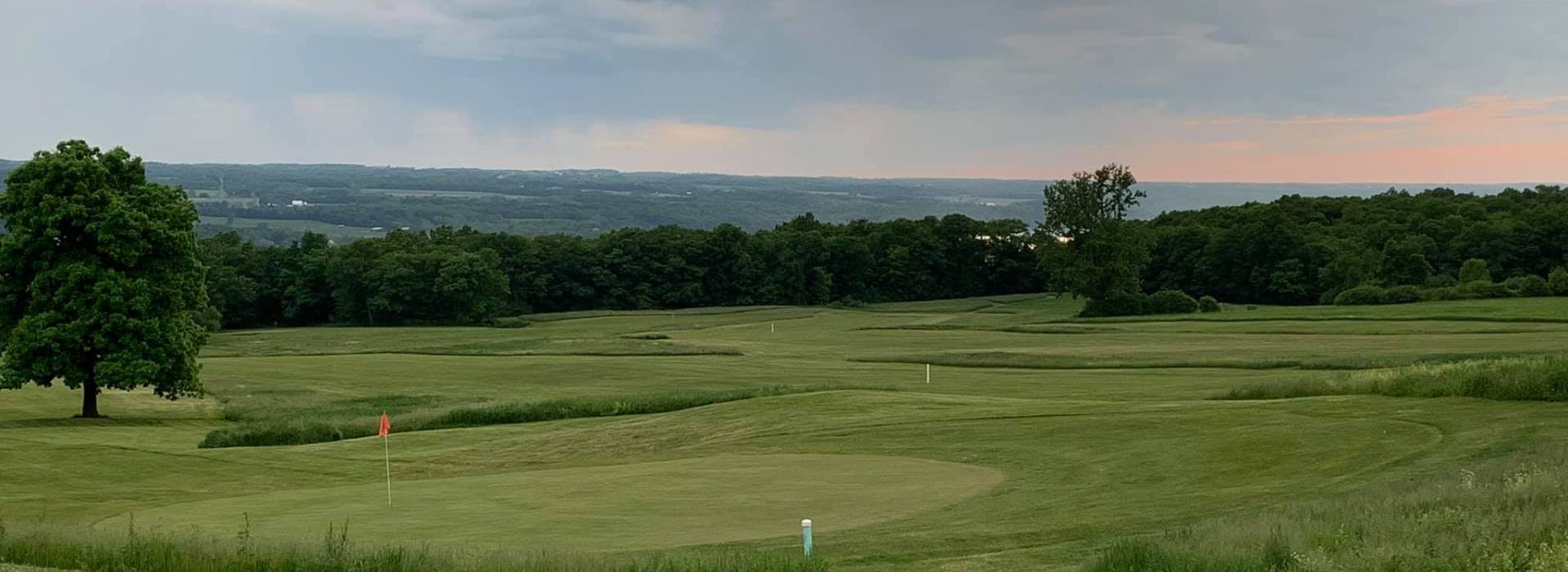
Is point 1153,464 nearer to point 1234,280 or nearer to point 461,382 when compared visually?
point 461,382

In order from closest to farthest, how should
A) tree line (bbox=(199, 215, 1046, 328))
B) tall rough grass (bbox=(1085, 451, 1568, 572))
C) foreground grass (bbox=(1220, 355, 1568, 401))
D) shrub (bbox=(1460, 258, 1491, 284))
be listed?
tall rough grass (bbox=(1085, 451, 1568, 572))
foreground grass (bbox=(1220, 355, 1568, 401))
shrub (bbox=(1460, 258, 1491, 284))
tree line (bbox=(199, 215, 1046, 328))

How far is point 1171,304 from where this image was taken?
89.3 metres

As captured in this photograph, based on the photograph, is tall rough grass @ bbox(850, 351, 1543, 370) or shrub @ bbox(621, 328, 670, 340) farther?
shrub @ bbox(621, 328, 670, 340)

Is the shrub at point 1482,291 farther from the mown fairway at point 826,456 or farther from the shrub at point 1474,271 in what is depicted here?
the mown fairway at point 826,456

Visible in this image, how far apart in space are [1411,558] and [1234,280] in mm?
106313

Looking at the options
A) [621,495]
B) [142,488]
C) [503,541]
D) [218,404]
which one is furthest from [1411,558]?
[218,404]

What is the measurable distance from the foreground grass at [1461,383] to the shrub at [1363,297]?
190ft

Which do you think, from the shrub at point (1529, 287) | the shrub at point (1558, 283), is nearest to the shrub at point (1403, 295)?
the shrub at point (1529, 287)

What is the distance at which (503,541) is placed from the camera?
17.2m

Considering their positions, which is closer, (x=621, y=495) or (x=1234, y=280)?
(x=621, y=495)

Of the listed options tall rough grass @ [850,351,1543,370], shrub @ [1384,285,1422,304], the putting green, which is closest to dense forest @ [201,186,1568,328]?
shrub @ [1384,285,1422,304]

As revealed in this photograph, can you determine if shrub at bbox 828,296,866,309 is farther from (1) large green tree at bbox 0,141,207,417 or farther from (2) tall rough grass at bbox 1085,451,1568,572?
(2) tall rough grass at bbox 1085,451,1568,572

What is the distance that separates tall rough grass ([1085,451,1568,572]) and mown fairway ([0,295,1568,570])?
1540 millimetres

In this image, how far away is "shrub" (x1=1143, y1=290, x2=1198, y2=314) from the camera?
8850 centimetres
